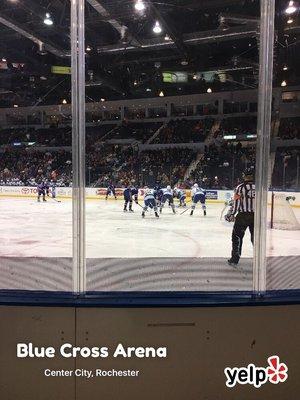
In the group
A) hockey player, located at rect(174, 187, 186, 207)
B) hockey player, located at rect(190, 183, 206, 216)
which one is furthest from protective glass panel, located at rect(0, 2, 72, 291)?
hockey player, located at rect(174, 187, 186, 207)

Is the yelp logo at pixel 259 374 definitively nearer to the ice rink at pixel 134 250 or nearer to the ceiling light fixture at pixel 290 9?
the ice rink at pixel 134 250

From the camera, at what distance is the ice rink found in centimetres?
147

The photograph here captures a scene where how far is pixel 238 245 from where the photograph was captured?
10.1 feet

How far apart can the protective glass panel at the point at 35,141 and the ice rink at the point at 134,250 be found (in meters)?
0.01

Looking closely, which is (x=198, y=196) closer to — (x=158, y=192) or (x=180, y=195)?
(x=158, y=192)

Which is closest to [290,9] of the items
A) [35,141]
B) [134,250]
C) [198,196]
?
[134,250]

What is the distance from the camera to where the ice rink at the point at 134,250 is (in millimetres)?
1475

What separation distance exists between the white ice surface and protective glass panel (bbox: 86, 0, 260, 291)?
0.03 metres

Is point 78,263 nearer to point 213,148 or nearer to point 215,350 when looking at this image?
point 215,350

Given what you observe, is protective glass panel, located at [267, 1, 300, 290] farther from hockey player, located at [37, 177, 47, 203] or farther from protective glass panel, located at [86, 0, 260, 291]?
hockey player, located at [37, 177, 47, 203]

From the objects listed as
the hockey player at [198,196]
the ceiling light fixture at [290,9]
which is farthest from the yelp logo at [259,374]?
the hockey player at [198,196]

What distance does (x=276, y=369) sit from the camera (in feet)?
4.52

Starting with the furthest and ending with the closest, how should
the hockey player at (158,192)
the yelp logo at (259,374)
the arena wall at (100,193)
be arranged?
the hockey player at (158,192) < the arena wall at (100,193) < the yelp logo at (259,374)

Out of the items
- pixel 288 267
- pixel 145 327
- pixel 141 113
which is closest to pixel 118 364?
pixel 145 327
